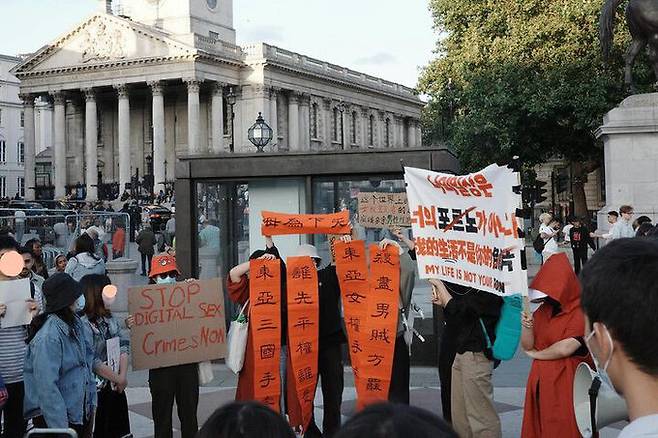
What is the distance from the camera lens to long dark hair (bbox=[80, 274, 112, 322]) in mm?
6613

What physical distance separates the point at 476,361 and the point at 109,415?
287 centimetres

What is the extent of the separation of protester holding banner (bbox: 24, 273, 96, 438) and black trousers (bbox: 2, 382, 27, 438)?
46 cm

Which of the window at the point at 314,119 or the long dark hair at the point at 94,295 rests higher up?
the window at the point at 314,119

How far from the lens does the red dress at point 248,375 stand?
752 centimetres

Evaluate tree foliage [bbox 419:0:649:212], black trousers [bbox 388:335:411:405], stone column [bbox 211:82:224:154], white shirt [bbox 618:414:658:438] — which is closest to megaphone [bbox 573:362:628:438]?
white shirt [bbox 618:414:658:438]

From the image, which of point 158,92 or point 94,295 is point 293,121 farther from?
point 94,295

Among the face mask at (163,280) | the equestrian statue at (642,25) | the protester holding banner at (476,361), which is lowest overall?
the protester holding banner at (476,361)

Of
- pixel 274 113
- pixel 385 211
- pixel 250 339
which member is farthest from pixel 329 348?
pixel 274 113

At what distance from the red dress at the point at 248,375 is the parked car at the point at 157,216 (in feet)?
117

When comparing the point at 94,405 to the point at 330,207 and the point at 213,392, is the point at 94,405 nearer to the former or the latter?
the point at 213,392

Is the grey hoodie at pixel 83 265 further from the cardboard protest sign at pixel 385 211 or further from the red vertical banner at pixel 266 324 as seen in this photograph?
the red vertical banner at pixel 266 324

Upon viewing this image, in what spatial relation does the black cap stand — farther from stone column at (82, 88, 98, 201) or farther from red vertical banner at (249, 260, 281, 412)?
stone column at (82, 88, 98, 201)

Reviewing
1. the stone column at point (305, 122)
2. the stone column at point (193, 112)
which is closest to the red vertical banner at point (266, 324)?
the stone column at point (193, 112)

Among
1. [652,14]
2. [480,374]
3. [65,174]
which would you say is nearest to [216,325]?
[480,374]
